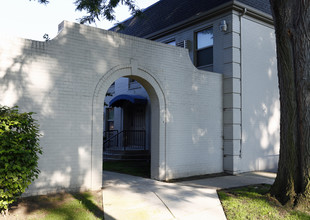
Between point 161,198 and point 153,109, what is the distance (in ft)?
10.6

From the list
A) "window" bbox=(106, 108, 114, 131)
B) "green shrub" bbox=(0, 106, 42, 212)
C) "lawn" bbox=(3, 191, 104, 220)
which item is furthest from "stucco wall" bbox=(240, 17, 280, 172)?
"window" bbox=(106, 108, 114, 131)

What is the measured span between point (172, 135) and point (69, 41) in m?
4.09

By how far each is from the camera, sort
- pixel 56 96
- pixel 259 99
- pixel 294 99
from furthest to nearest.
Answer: pixel 259 99 → pixel 56 96 → pixel 294 99

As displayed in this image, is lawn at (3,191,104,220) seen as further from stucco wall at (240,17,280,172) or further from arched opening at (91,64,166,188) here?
stucco wall at (240,17,280,172)

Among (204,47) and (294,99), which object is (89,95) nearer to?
(294,99)

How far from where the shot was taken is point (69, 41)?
725cm

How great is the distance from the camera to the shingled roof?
11.8 metres

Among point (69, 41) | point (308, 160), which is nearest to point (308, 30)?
point (308, 160)

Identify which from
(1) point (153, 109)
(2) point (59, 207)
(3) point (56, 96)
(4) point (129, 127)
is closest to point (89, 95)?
(3) point (56, 96)

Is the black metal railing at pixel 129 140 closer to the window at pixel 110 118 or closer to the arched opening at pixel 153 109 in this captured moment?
the window at pixel 110 118

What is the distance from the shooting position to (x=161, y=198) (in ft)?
21.6

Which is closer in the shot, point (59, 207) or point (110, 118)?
point (59, 207)

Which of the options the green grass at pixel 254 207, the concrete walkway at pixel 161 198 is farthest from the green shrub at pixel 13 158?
the green grass at pixel 254 207

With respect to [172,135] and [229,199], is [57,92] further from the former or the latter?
[229,199]
